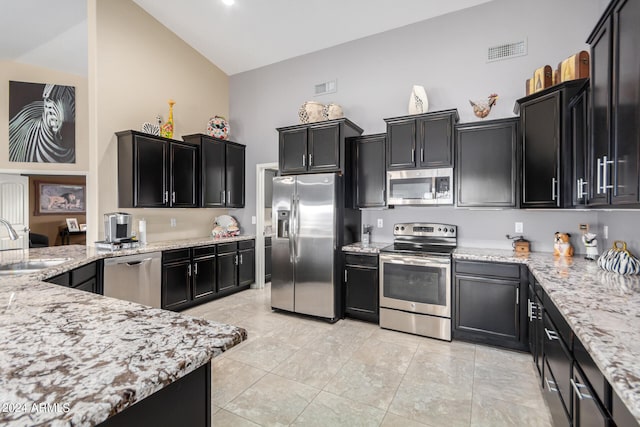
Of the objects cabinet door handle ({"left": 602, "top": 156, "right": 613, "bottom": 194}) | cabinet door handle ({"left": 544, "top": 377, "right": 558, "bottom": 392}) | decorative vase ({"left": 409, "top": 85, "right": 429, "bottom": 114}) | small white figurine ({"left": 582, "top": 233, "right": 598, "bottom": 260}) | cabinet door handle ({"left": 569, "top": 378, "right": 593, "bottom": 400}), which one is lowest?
cabinet door handle ({"left": 544, "top": 377, "right": 558, "bottom": 392})

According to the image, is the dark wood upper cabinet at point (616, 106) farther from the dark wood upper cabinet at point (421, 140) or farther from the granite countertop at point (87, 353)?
the granite countertop at point (87, 353)

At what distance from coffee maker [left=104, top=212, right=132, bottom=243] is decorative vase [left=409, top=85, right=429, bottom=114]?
11.8ft

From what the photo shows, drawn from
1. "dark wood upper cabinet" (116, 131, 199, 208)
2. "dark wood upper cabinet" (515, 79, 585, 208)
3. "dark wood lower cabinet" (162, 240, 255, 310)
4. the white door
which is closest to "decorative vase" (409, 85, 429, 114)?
"dark wood upper cabinet" (515, 79, 585, 208)

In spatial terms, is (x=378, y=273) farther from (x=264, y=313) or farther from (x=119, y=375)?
(x=119, y=375)

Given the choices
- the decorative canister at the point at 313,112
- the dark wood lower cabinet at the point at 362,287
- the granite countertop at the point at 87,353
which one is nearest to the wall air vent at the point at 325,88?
the decorative canister at the point at 313,112

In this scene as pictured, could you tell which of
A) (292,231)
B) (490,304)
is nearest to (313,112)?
(292,231)

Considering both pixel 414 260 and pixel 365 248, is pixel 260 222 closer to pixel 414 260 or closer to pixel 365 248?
pixel 365 248

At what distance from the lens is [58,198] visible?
7816 millimetres

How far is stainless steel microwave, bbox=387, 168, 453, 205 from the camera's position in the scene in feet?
11.5

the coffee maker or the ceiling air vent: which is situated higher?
the ceiling air vent

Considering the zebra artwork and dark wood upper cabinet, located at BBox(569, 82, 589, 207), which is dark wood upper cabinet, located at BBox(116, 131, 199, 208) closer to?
the zebra artwork

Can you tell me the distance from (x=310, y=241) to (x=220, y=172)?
2086 millimetres

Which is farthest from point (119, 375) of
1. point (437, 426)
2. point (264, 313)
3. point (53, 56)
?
point (53, 56)

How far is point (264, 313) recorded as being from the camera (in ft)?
13.8
